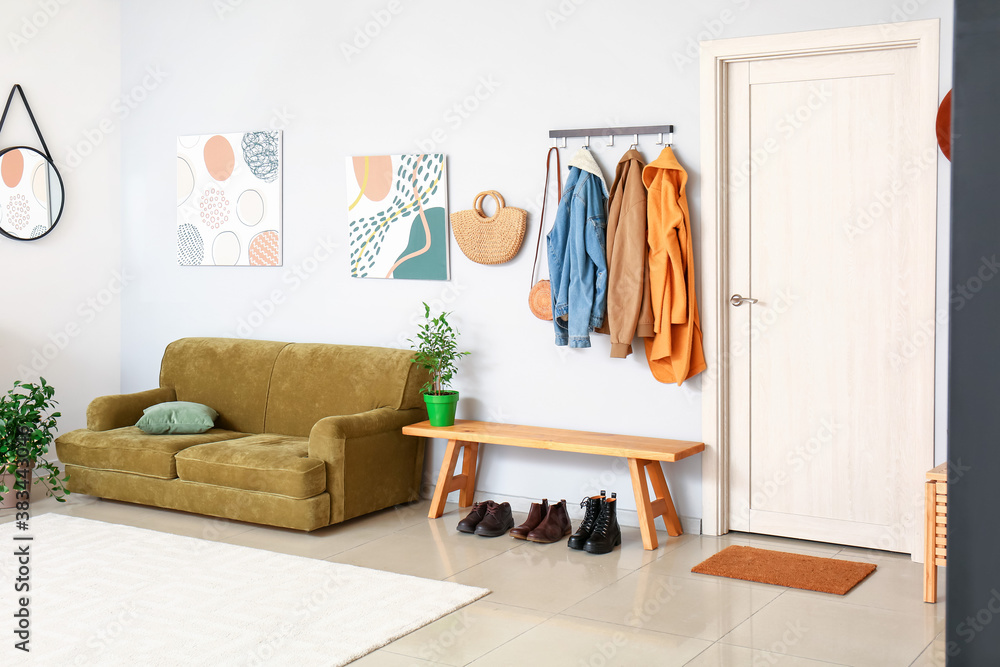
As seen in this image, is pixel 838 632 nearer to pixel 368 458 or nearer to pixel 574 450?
pixel 574 450

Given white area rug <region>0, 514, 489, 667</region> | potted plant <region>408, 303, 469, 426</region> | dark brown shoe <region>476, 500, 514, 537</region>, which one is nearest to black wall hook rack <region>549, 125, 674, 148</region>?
potted plant <region>408, 303, 469, 426</region>

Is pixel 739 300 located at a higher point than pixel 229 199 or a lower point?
lower

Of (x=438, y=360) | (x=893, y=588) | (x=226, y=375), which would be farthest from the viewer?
(x=226, y=375)

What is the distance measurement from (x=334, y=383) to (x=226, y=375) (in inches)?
28.6

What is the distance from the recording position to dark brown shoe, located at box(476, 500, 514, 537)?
13.2 feet

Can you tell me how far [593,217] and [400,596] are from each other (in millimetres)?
1848

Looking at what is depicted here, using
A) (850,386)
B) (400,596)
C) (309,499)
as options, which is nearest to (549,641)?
Result: (400,596)

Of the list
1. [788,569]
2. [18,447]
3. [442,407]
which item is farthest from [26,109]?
[788,569]

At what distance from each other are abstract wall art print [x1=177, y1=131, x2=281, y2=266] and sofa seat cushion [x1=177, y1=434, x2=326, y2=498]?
123cm

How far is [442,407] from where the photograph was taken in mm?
4297

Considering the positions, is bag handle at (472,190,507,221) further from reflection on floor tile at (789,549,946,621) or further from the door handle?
reflection on floor tile at (789,549,946,621)

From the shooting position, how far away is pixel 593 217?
408cm

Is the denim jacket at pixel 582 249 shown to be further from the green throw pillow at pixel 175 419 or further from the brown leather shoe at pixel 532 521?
the green throw pillow at pixel 175 419

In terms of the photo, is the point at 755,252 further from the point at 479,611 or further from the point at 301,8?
the point at 301,8
